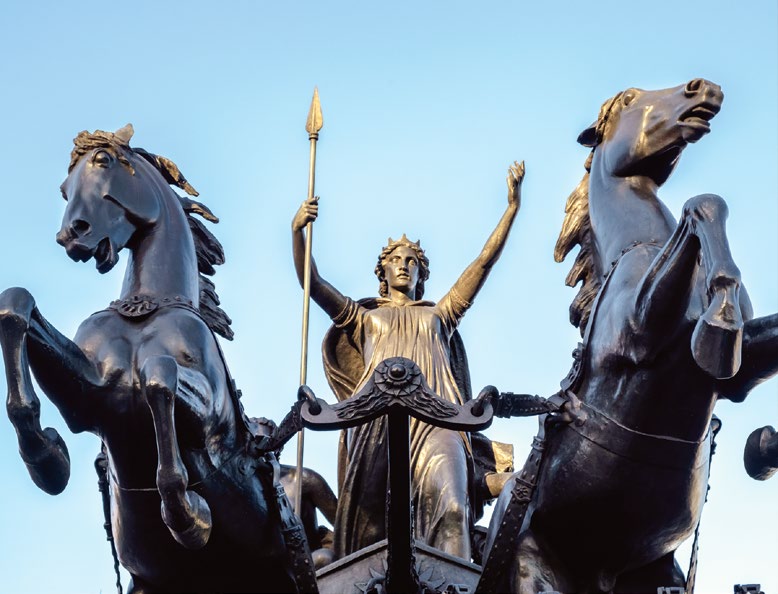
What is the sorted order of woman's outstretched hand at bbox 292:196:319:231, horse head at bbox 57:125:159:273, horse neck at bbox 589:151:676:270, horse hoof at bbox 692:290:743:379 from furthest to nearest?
woman's outstretched hand at bbox 292:196:319:231 → horse head at bbox 57:125:159:273 → horse neck at bbox 589:151:676:270 → horse hoof at bbox 692:290:743:379

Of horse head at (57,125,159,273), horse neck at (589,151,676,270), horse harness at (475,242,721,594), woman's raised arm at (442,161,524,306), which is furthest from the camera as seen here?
woman's raised arm at (442,161,524,306)

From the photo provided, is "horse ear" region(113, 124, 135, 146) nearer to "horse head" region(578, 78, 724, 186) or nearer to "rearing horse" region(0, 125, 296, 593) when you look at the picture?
"rearing horse" region(0, 125, 296, 593)

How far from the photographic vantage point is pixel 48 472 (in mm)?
8844

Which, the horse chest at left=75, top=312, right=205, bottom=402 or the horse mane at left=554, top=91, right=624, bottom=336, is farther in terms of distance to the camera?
the horse mane at left=554, top=91, right=624, bottom=336

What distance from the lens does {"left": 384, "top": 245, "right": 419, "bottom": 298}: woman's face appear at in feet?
41.8

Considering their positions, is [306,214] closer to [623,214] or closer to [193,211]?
[193,211]

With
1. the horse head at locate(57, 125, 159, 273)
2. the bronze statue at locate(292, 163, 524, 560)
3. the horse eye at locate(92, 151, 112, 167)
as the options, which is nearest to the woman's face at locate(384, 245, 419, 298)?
the bronze statue at locate(292, 163, 524, 560)

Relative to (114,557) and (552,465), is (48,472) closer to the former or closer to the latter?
(114,557)

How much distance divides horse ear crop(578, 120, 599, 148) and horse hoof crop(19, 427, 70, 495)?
3752mm

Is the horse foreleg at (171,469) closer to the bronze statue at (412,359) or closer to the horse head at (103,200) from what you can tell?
the horse head at (103,200)

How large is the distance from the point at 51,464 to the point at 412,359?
3.88 meters

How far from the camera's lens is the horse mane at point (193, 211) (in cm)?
1005

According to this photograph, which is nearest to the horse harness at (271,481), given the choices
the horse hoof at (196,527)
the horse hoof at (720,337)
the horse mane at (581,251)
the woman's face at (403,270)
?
the horse hoof at (196,527)

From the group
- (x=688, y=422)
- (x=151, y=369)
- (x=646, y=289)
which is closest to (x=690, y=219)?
(x=646, y=289)
